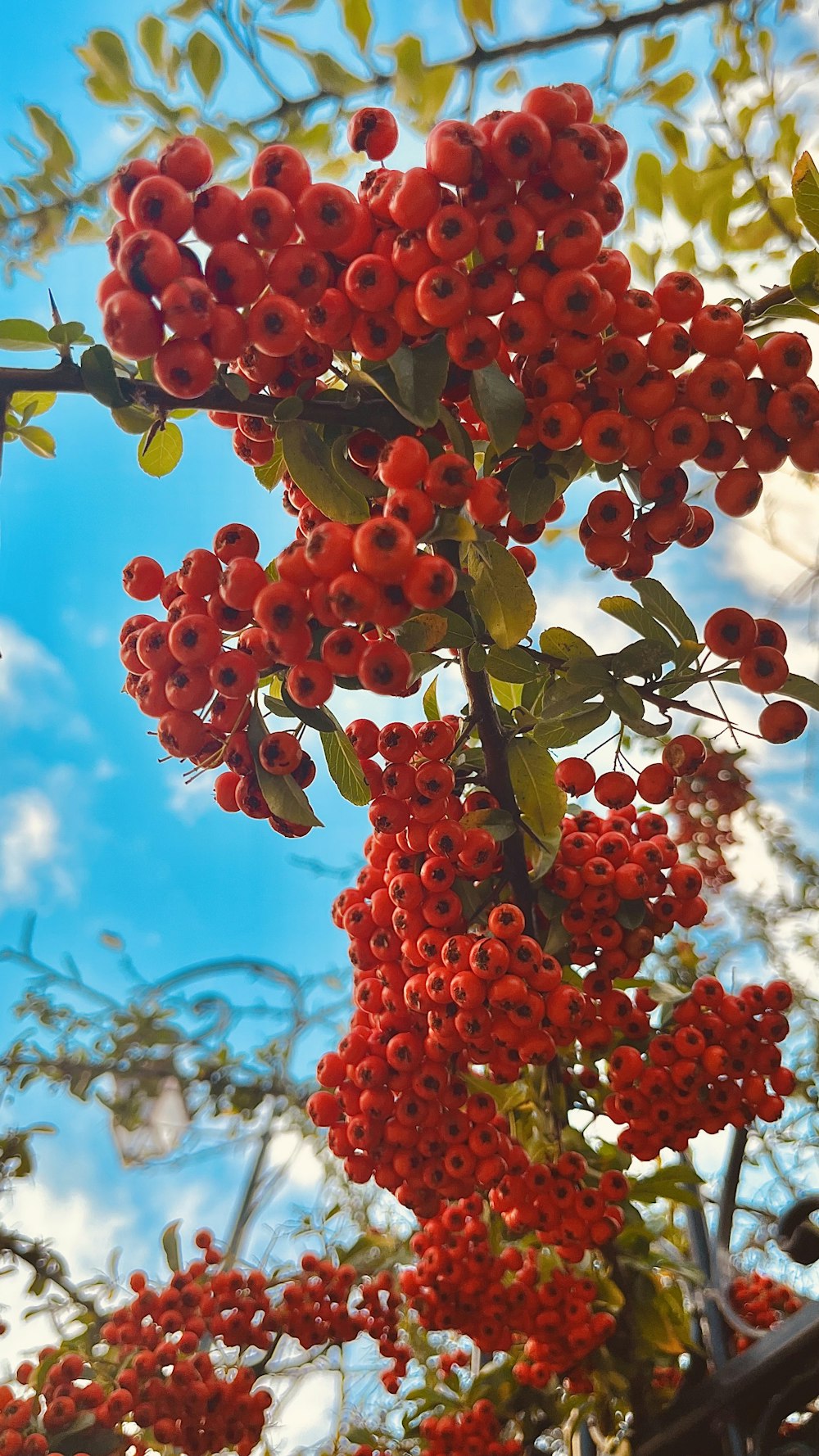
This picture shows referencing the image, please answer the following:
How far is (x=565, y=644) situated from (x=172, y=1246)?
1.94m

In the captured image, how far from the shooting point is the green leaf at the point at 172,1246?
2170 mm

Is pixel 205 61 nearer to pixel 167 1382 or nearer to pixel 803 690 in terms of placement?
pixel 803 690

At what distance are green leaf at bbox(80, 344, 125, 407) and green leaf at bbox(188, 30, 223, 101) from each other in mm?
780

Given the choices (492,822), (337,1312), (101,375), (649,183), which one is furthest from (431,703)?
(337,1312)

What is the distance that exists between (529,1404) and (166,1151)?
162 cm

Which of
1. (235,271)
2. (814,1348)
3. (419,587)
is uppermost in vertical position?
(235,271)

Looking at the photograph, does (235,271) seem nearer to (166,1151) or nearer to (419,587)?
(419,587)

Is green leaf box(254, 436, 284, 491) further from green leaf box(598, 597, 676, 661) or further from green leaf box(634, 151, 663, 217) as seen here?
green leaf box(634, 151, 663, 217)

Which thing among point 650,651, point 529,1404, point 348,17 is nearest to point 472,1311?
point 529,1404

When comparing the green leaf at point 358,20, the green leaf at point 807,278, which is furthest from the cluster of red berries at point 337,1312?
the green leaf at point 358,20

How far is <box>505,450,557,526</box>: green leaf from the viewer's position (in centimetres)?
92

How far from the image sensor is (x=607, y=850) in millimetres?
1345

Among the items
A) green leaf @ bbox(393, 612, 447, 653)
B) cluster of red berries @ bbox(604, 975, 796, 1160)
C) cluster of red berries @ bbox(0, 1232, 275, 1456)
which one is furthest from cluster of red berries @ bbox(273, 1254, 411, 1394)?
green leaf @ bbox(393, 612, 447, 653)

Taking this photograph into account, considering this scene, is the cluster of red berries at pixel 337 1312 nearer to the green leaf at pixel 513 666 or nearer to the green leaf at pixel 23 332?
the green leaf at pixel 513 666
